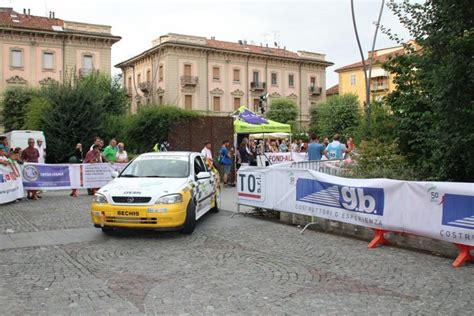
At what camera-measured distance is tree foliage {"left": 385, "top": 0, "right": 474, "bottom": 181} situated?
7.18 metres

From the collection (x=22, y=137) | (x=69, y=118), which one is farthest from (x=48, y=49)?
(x=22, y=137)

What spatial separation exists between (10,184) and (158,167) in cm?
631

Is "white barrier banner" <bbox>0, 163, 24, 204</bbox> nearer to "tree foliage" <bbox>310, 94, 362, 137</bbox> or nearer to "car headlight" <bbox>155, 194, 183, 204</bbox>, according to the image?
"car headlight" <bbox>155, 194, 183, 204</bbox>

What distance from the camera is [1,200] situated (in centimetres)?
1325

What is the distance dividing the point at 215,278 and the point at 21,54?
5345 centimetres

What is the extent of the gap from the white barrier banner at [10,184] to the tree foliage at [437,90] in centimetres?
1059

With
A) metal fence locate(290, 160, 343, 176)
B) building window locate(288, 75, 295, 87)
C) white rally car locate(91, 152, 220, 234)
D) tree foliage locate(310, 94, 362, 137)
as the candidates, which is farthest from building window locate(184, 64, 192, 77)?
white rally car locate(91, 152, 220, 234)

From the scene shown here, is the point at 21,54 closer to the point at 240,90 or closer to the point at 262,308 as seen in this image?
the point at 240,90

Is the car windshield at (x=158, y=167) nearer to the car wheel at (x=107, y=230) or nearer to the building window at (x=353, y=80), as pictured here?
the car wheel at (x=107, y=230)

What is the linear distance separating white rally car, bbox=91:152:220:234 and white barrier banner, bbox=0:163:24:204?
5.50m

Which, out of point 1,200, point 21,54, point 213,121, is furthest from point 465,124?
point 21,54

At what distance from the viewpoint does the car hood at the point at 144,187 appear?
8391 mm

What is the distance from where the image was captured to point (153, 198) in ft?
27.2

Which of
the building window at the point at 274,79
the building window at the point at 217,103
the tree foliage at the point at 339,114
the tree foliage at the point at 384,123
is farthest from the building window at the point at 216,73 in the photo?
the tree foliage at the point at 384,123
